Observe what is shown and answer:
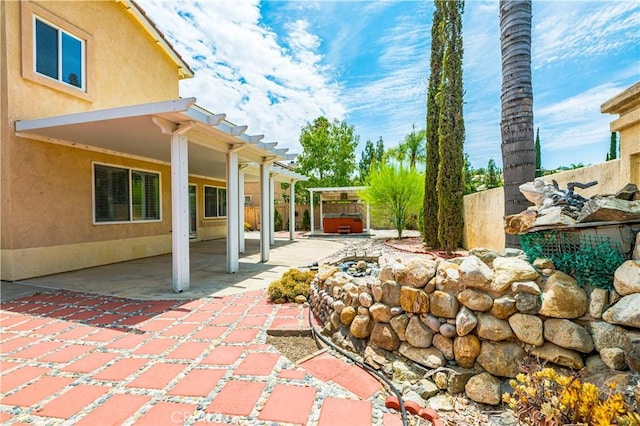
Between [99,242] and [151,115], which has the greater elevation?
[151,115]

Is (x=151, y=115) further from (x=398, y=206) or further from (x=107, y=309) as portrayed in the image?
(x=398, y=206)

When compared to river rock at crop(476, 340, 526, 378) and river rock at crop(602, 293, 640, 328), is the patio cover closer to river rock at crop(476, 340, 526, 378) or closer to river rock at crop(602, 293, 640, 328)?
river rock at crop(476, 340, 526, 378)

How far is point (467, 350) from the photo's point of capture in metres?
2.53

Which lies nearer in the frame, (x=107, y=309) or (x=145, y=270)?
(x=107, y=309)

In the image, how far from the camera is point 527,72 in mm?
3430

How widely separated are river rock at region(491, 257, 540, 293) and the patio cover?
4629 millimetres

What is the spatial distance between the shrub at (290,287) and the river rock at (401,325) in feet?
6.94

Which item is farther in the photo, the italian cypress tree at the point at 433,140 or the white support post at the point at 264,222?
the italian cypress tree at the point at 433,140

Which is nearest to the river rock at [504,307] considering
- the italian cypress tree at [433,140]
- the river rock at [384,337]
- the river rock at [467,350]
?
the river rock at [467,350]

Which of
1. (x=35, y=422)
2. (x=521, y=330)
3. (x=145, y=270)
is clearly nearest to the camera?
(x=35, y=422)

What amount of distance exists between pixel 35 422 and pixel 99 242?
22.2 ft

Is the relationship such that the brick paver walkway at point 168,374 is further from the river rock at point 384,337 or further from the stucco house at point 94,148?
the stucco house at point 94,148

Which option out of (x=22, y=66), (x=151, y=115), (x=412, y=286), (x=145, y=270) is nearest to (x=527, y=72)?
(x=412, y=286)

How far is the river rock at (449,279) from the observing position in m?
2.71
